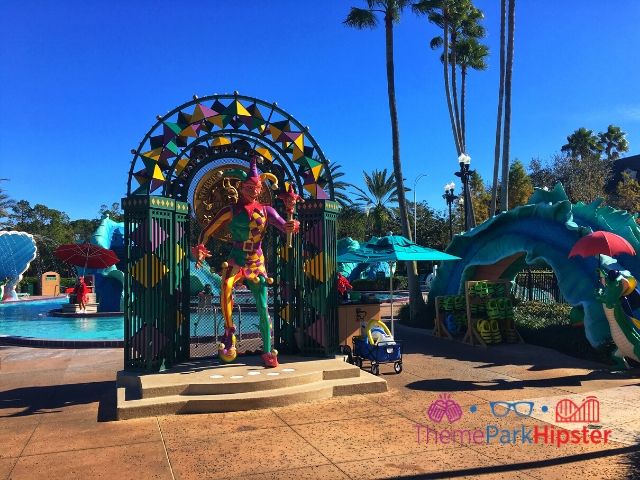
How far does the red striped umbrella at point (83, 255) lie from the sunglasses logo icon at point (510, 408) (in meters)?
16.7

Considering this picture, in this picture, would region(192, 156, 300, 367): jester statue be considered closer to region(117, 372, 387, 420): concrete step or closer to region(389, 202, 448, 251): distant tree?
region(117, 372, 387, 420): concrete step

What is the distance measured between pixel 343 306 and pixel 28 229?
56391 mm

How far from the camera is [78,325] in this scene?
18188mm

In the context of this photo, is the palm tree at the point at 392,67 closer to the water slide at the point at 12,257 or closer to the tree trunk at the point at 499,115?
the tree trunk at the point at 499,115

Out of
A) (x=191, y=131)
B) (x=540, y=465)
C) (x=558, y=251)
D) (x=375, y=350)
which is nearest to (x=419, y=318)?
(x=558, y=251)

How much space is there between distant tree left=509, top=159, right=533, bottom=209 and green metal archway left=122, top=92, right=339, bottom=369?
39.5m

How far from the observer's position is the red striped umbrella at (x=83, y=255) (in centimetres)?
1970

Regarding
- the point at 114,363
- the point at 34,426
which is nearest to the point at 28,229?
the point at 114,363

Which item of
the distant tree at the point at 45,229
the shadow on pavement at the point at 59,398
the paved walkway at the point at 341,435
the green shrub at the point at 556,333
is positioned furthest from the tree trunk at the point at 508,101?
the distant tree at the point at 45,229

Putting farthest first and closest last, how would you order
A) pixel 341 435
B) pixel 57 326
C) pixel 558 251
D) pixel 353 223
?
pixel 353 223
pixel 57 326
pixel 558 251
pixel 341 435

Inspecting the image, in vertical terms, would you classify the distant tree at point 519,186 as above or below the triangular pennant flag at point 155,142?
above

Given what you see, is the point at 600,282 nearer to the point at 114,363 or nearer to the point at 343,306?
the point at 343,306

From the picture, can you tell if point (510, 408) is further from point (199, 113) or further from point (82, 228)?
point (82, 228)

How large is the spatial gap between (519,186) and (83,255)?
3750cm
